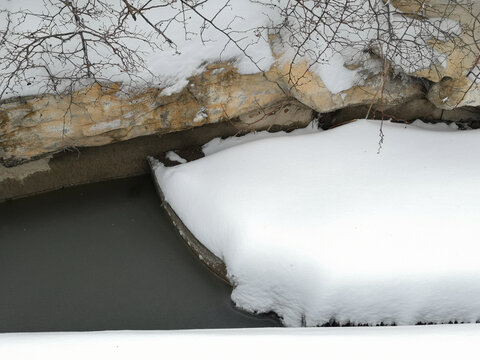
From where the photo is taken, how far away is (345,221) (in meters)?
3.37

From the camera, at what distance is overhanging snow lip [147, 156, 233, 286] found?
144 inches

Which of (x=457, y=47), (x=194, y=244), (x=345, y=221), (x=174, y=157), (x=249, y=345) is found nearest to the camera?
(x=249, y=345)

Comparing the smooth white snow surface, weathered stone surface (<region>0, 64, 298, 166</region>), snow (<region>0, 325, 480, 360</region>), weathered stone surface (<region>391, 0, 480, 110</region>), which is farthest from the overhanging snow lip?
weathered stone surface (<region>391, 0, 480, 110</region>)

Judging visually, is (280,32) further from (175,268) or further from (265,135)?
(175,268)

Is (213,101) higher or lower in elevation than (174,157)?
higher

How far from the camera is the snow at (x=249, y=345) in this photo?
2512 millimetres

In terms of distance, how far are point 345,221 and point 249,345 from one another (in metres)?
1.16

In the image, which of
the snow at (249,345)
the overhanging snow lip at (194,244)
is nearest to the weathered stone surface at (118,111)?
the overhanging snow lip at (194,244)

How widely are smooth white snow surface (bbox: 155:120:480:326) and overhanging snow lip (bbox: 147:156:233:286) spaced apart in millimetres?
70

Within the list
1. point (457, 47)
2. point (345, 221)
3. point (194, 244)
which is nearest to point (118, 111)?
point (194, 244)

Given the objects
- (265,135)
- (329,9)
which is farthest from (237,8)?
(265,135)

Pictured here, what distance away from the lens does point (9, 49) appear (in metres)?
3.26

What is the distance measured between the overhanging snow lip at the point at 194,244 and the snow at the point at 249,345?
0.99 meters

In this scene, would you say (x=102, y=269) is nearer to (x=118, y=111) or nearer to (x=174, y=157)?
(x=174, y=157)
